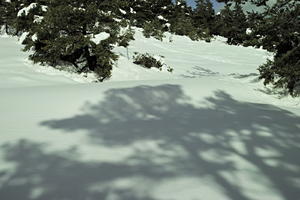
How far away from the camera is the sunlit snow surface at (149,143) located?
4.03 meters

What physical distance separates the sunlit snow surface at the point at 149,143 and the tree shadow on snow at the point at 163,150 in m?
0.01

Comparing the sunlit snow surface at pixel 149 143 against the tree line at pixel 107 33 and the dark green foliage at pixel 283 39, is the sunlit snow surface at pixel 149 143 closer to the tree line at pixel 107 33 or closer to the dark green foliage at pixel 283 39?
the dark green foliage at pixel 283 39

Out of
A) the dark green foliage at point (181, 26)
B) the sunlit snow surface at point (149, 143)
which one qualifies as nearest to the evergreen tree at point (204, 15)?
the dark green foliage at point (181, 26)

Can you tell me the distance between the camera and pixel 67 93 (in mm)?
8297

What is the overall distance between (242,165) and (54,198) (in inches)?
87.3

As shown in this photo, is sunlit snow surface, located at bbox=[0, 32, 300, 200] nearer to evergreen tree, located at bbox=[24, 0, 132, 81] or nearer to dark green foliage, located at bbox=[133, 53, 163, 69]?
evergreen tree, located at bbox=[24, 0, 132, 81]

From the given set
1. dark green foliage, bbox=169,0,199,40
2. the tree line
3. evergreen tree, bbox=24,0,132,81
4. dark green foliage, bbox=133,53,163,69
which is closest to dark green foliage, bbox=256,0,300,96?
the tree line

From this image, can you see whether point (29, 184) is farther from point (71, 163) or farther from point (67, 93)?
point (67, 93)

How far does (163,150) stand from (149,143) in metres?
0.33

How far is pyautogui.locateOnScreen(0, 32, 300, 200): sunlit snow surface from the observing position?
13.2 ft

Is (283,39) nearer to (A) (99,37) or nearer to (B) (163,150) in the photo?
(A) (99,37)

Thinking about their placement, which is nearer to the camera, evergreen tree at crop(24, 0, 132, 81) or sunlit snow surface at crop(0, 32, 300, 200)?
sunlit snow surface at crop(0, 32, 300, 200)

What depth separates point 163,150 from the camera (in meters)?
5.15

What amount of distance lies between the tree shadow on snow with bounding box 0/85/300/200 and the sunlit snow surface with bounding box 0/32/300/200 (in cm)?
1
